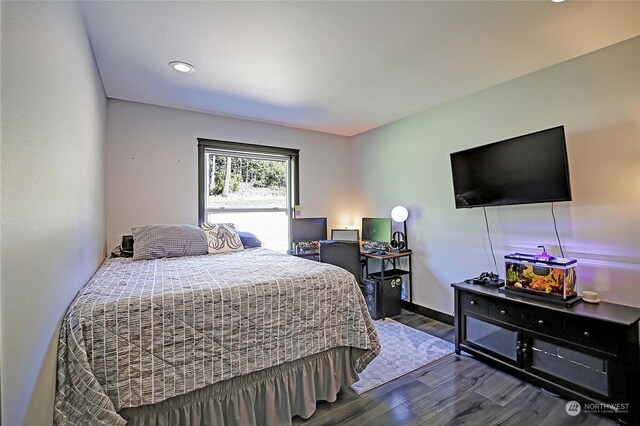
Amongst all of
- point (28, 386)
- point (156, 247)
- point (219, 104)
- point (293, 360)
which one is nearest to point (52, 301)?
point (28, 386)

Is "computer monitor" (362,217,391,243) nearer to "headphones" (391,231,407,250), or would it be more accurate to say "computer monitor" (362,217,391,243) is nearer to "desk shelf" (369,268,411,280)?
"headphones" (391,231,407,250)

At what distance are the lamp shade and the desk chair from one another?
71 centimetres

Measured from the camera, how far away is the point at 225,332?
1564mm

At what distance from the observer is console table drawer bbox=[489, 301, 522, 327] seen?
223cm

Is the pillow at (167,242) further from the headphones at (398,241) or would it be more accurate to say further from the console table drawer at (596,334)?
the console table drawer at (596,334)

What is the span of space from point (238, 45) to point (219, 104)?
1.28 m

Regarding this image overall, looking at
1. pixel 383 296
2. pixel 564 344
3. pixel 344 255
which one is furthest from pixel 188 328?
pixel 383 296

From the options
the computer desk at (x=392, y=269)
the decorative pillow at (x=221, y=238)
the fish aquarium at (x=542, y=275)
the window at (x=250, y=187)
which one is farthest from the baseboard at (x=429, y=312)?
the decorative pillow at (x=221, y=238)

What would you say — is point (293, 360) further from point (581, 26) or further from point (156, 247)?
point (581, 26)

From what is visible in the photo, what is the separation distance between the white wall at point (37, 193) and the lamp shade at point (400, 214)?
3.15 meters

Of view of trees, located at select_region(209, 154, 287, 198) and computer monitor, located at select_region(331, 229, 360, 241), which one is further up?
view of trees, located at select_region(209, 154, 287, 198)

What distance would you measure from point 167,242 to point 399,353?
241cm

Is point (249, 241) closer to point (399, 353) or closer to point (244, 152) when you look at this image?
point (244, 152)

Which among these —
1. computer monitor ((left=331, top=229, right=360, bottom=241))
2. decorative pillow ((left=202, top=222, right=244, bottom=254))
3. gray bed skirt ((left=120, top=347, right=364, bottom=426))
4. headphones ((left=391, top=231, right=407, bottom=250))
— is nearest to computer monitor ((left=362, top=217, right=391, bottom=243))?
headphones ((left=391, top=231, right=407, bottom=250))
